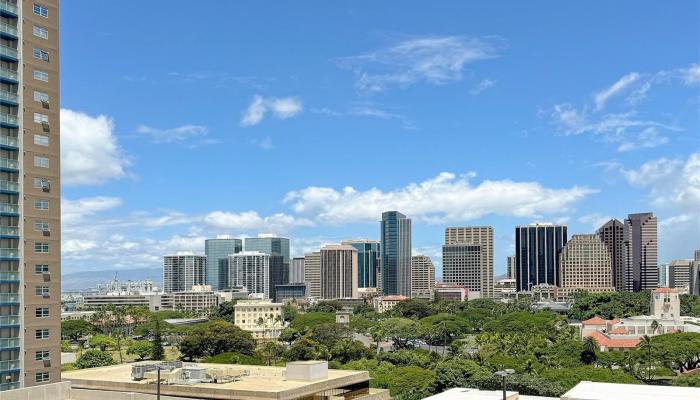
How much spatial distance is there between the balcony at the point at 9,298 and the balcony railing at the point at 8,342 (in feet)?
9.70

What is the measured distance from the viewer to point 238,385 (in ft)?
207

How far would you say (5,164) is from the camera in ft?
200

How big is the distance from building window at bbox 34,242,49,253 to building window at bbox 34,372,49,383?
10.1m

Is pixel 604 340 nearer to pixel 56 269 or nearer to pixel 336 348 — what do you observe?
pixel 336 348

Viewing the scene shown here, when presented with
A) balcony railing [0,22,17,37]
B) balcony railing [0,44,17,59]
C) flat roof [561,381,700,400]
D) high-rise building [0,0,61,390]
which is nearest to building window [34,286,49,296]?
high-rise building [0,0,61,390]

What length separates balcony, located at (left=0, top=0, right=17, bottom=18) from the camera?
2393 inches

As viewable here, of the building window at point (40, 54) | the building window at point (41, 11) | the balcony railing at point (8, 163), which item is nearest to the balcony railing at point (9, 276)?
the balcony railing at point (8, 163)

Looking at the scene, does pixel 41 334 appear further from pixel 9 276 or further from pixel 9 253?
pixel 9 253

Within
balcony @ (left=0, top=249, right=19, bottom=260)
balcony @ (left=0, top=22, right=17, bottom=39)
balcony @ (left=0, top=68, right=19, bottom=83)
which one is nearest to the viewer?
balcony @ (left=0, top=249, right=19, bottom=260)

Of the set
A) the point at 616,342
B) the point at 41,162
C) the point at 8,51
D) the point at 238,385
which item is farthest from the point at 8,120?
the point at 616,342

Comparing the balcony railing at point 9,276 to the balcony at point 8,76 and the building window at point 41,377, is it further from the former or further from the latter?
the balcony at point 8,76

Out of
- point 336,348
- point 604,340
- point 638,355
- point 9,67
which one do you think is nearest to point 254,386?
point 9,67

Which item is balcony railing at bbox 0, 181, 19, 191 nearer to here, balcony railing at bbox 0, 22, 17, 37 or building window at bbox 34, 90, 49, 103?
building window at bbox 34, 90, 49, 103

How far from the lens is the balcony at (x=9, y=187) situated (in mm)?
60781
